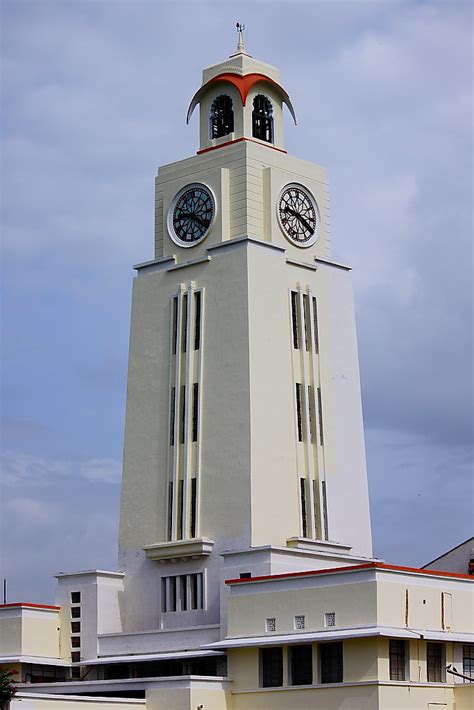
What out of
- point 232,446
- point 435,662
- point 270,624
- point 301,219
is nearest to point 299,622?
point 270,624

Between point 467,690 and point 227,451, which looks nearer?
point 467,690

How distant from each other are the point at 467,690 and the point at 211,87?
2839cm

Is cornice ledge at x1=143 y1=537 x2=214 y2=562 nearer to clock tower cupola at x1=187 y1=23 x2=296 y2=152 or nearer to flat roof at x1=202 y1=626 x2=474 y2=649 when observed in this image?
flat roof at x1=202 y1=626 x2=474 y2=649

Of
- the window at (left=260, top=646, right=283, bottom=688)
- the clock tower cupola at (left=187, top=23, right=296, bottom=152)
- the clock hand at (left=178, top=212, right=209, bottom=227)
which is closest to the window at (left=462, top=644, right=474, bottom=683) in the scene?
the window at (left=260, top=646, right=283, bottom=688)

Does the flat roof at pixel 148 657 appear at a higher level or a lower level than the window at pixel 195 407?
lower

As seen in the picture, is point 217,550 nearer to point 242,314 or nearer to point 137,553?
point 137,553

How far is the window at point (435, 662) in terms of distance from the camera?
2286 inches

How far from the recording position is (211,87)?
71.9 meters

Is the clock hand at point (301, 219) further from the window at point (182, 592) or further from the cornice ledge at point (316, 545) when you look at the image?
the window at point (182, 592)

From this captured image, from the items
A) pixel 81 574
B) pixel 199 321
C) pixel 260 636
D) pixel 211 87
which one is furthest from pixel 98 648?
pixel 211 87

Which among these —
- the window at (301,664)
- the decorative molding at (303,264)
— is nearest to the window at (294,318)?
the decorative molding at (303,264)

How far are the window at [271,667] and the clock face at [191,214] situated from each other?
18.3m

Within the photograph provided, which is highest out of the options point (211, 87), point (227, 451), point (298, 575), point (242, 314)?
point (211, 87)

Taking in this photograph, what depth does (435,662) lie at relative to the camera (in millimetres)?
58438
